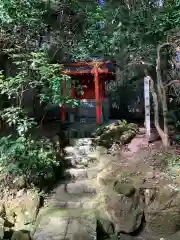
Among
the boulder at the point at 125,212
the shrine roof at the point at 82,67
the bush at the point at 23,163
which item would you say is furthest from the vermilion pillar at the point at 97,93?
the boulder at the point at 125,212

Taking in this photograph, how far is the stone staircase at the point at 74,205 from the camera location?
5.02 meters

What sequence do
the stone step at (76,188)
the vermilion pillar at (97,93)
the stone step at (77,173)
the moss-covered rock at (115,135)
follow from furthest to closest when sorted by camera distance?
the vermilion pillar at (97,93) → the moss-covered rock at (115,135) → the stone step at (77,173) → the stone step at (76,188)

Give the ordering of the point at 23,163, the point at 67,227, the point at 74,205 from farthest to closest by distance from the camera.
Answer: the point at 23,163 < the point at 74,205 < the point at 67,227

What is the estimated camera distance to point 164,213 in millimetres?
5555

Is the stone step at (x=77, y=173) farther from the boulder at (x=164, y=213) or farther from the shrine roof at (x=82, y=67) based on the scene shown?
the shrine roof at (x=82, y=67)

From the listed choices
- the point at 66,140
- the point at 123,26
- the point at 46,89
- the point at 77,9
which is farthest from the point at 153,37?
the point at 66,140

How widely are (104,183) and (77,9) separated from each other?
5806 mm

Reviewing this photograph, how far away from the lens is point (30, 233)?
5.33m

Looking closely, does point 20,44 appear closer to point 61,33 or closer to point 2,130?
point 2,130

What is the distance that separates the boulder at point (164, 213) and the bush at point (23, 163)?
7.64ft

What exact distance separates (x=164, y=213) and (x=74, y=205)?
1.84 meters

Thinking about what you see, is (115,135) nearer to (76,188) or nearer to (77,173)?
(77,173)

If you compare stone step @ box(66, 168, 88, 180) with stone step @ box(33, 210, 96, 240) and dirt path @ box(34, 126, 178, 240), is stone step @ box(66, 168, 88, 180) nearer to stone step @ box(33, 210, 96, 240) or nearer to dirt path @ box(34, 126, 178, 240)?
dirt path @ box(34, 126, 178, 240)

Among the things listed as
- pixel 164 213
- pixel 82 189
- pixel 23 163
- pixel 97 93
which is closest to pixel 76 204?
pixel 82 189
